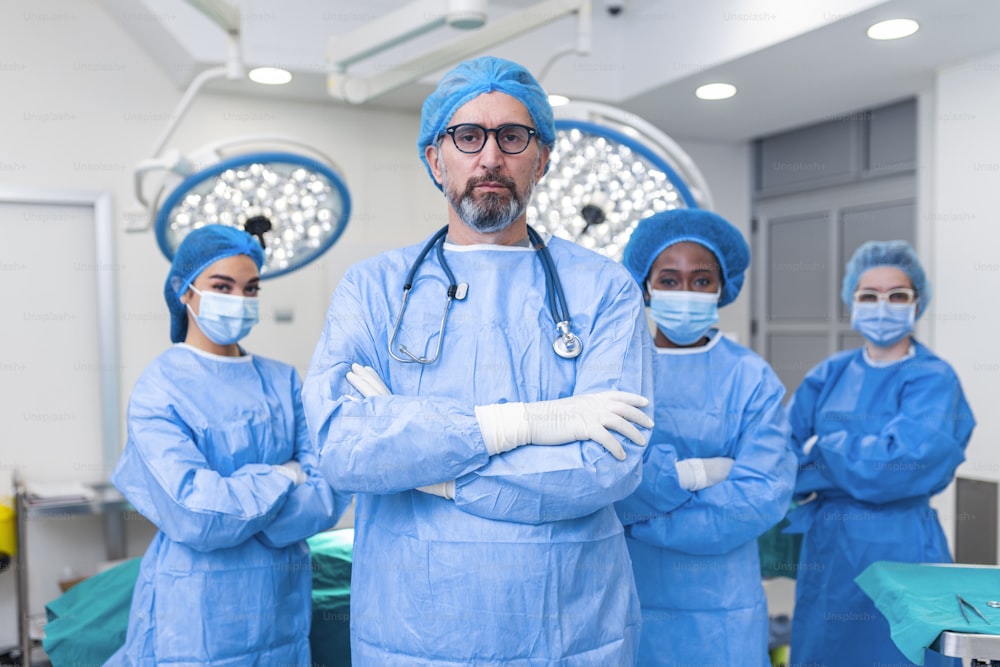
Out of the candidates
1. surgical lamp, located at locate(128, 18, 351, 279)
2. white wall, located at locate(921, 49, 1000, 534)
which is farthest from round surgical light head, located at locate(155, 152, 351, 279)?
white wall, located at locate(921, 49, 1000, 534)

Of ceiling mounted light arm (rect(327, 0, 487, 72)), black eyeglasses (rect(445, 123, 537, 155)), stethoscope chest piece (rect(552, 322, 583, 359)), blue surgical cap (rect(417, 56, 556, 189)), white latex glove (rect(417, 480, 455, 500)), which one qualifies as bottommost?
white latex glove (rect(417, 480, 455, 500))

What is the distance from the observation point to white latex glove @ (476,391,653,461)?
1.17 meters

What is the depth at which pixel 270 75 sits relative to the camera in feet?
11.3

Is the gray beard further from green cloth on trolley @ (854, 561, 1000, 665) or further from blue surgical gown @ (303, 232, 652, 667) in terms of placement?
green cloth on trolley @ (854, 561, 1000, 665)

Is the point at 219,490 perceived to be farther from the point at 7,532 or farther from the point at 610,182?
the point at 7,532

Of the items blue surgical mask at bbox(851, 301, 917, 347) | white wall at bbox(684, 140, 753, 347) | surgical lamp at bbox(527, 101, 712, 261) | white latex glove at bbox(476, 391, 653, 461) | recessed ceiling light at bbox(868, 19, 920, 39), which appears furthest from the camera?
white wall at bbox(684, 140, 753, 347)

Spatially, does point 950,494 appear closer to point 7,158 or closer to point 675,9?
point 675,9

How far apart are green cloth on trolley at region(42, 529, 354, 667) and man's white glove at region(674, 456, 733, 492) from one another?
87 cm

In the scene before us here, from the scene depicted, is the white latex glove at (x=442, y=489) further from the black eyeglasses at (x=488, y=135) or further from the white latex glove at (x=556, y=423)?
the black eyeglasses at (x=488, y=135)

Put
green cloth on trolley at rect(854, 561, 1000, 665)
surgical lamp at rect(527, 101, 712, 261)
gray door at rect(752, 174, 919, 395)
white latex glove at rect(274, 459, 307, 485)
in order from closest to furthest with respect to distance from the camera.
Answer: green cloth on trolley at rect(854, 561, 1000, 665) → white latex glove at rect(274, 459, 307, 485) → surgical lamp at rect(527, 101, 712, 261) → gray door at rect(752, 174, 919, 395)

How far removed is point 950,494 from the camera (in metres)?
3.68

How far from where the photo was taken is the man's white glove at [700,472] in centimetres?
172

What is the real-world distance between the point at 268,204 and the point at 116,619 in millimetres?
1133

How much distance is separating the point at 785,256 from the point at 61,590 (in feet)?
13.0
